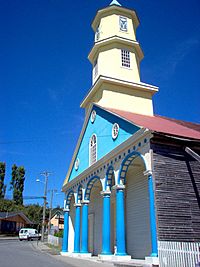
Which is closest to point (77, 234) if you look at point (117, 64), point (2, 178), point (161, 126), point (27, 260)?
point (27, 260)

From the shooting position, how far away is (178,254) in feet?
30.3

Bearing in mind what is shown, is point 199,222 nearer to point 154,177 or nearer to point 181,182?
point 181,182

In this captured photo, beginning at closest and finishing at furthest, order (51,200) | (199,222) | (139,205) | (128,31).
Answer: (199,222), (139,205), (128,31), (51,200)

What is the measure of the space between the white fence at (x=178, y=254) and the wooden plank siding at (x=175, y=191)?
0.58 metres

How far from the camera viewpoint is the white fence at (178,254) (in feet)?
28.1

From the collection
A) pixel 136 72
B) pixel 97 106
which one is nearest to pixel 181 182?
pixel 97 106

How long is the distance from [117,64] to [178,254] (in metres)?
15.3

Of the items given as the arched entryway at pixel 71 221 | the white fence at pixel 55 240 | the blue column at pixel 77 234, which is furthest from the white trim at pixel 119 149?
the white fence at pixel 55 240

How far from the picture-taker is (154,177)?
11531 millimetres

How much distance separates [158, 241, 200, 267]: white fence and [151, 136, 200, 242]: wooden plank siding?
58cm

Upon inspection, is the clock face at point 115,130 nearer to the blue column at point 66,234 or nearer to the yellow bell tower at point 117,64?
the yellow bell tower at point 117,64

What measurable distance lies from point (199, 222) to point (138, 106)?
10623 mm

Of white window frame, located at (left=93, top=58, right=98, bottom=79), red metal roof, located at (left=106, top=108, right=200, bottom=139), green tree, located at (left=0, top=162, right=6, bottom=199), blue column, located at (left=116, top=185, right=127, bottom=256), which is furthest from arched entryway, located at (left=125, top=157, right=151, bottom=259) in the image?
green tree, located at (left=0, top=162, right=6, bottom=199)

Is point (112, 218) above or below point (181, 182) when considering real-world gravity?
Answer: below
